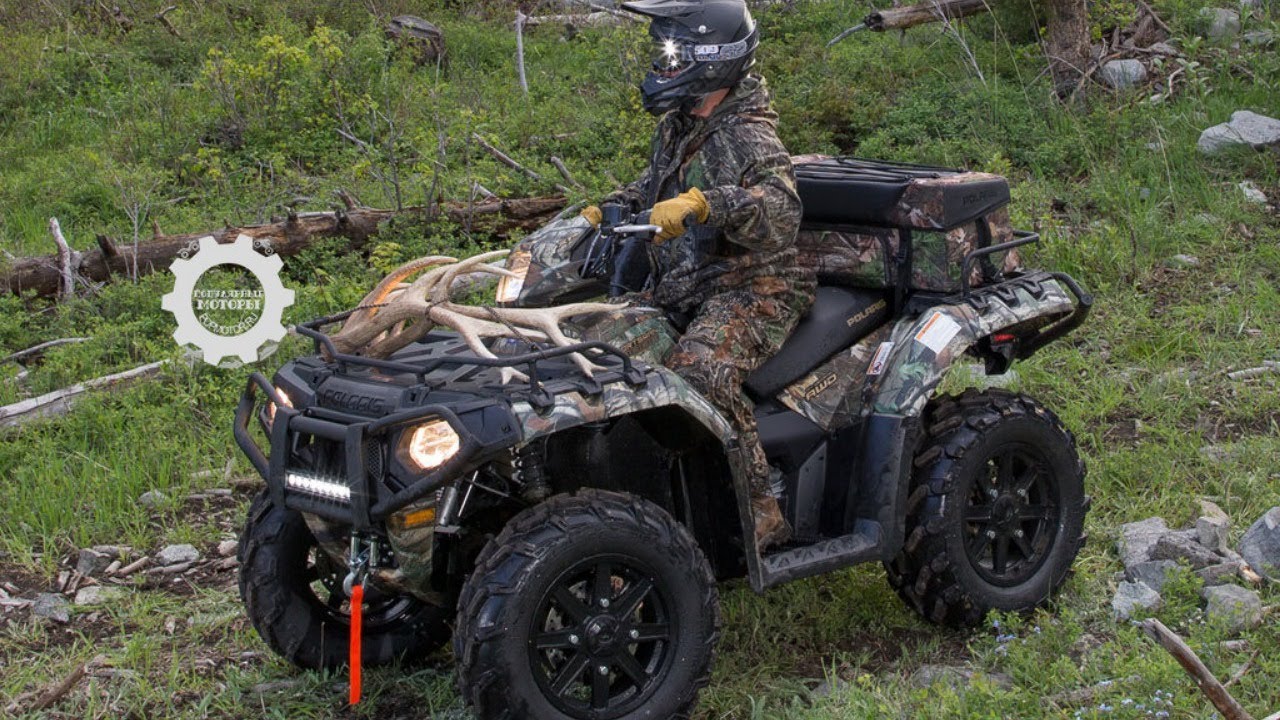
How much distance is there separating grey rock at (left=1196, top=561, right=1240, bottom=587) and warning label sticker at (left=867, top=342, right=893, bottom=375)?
135 cm

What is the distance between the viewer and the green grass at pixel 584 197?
187 inches

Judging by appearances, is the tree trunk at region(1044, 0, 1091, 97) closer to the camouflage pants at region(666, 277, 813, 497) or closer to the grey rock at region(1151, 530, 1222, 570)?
the grey rock at region(1151, 530, 1222, 570)

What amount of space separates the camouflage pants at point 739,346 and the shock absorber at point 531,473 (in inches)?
21.0

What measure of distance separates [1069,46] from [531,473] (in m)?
7.42

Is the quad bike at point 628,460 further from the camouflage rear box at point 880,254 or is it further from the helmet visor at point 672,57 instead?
the helmet visor at point 672,57

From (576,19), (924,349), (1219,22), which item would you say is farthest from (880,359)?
(576,19)

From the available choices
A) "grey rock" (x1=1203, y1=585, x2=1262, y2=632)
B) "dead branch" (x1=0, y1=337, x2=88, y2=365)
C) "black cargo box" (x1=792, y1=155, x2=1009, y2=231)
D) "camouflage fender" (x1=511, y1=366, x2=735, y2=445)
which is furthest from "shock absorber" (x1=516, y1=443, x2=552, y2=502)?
"dead branch" (x1=0, y1=337, x2=88, y2=365)

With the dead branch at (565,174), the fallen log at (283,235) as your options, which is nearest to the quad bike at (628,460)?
the fallen log at (283,235)

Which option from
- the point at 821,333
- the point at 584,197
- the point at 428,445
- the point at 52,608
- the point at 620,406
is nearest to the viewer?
the point at 428,445

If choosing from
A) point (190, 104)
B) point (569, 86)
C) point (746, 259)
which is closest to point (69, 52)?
point (190, 104)

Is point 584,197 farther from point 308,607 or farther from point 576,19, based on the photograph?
point 576,19

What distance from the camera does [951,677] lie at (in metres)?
4.63

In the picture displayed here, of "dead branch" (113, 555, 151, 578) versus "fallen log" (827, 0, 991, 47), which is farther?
"fallen log" (827, 0, 991, 47)

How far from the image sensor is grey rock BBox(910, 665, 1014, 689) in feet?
14.9
